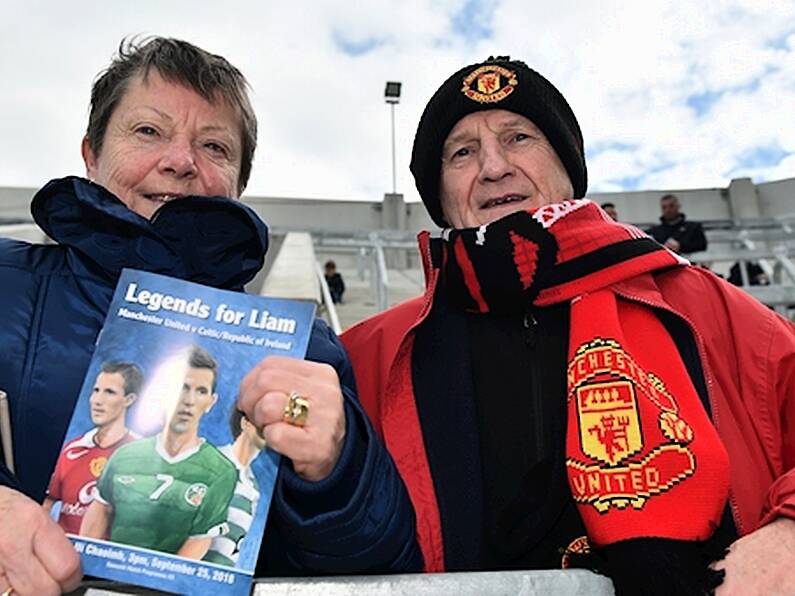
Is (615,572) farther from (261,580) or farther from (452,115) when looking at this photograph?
(452,115)

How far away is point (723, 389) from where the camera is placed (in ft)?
4.25

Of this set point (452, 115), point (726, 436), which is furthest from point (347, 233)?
point (726, 436)

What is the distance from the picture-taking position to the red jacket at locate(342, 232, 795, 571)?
1.22 meters

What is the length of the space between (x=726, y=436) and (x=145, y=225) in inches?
44.2

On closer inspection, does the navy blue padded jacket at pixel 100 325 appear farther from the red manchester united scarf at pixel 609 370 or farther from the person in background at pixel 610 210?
the person in background at pixel 610 210

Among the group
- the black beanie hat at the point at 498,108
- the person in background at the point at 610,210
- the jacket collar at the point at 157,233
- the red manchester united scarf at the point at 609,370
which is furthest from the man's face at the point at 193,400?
the person in background at the point at 610,210

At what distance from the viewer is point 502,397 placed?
4.51 feet

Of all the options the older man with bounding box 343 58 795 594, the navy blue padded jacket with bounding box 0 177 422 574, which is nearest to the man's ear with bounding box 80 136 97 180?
the navy blue padded jacket with bounding box 0 177 422 574

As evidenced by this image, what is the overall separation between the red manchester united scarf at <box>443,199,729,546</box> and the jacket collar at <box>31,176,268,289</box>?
47cm

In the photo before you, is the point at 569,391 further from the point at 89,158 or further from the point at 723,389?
the point at 89,158

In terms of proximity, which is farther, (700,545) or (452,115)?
(452,115)

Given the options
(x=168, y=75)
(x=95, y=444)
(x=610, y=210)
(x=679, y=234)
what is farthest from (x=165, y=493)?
(x=679, y=234)

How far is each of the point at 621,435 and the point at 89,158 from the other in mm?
1252

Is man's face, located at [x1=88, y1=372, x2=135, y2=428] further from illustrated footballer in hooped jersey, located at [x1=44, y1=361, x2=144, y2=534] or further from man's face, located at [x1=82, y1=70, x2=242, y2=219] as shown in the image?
man's face, located at [x1=82, y1=70, x2=242, y2=219]
